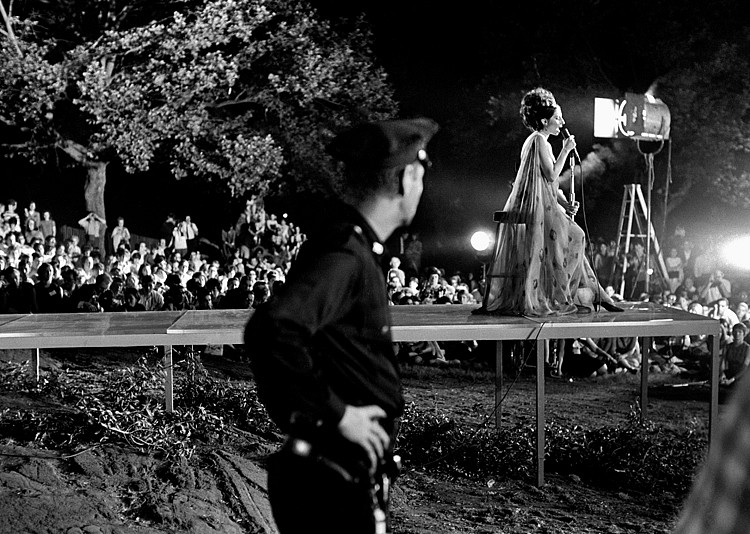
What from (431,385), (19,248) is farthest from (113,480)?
(19,248)

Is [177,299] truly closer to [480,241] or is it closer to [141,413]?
[141,413]

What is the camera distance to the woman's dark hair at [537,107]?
733 centimetres

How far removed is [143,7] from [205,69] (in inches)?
81.6

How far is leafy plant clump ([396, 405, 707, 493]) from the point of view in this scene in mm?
7410

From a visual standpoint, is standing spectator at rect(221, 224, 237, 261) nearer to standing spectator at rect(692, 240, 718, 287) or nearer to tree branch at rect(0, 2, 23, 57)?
tree branch at rect(0, 2, 23, 57)

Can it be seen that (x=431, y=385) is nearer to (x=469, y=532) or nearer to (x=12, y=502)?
(x=469, y=532)

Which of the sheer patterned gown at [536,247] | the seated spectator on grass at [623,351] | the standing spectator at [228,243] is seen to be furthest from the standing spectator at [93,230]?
the sheer patterned gown at [536,247]

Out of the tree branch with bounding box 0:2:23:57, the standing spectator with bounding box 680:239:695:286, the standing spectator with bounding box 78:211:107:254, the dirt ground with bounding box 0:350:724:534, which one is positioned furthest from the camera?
the standing spectator with bounding box 78:211:107:254

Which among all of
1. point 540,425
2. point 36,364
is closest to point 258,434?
point 540,425

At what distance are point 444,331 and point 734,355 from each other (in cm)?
685

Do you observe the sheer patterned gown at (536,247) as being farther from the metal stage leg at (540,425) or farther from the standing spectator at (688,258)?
the standing spectator at (688,258)

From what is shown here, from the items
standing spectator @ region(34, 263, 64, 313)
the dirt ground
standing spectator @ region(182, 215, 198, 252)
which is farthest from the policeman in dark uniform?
standing spectator @ region(182, 215, 198, 252)

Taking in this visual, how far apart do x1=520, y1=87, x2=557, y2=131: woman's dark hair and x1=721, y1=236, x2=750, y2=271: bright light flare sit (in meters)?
11.4

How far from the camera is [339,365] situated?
2.57 meters
